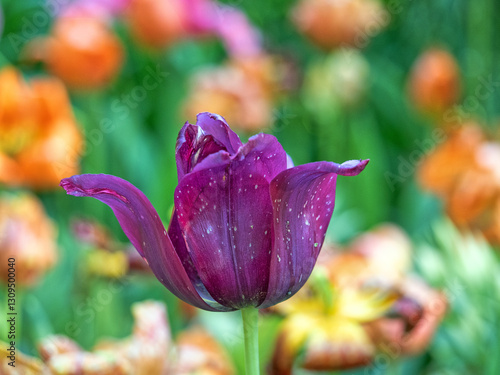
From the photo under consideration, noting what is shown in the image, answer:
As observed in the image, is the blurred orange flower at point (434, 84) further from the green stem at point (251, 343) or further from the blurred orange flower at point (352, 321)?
the green stem at point (251, 343)

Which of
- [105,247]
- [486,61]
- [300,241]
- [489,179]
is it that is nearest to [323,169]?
[300,241]

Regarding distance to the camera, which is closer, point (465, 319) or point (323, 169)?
point (323, 169)

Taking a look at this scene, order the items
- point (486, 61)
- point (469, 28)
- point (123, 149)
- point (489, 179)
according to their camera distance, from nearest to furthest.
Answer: point (489, 179), point (123, 149), point (486, 61), point (469, 28)

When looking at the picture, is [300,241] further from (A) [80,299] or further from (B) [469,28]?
(B) [469,28]

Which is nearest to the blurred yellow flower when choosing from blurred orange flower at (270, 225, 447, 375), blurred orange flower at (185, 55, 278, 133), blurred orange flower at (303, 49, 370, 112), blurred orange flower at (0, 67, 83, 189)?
blurred orange flower at (270, 225, 447, 375)

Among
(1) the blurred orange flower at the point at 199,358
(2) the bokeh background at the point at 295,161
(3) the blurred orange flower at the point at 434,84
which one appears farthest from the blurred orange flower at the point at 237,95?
(1) the blurred orange flower at the point at 199,358

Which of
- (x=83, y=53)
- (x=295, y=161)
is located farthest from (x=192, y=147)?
(x=295, y=161)
